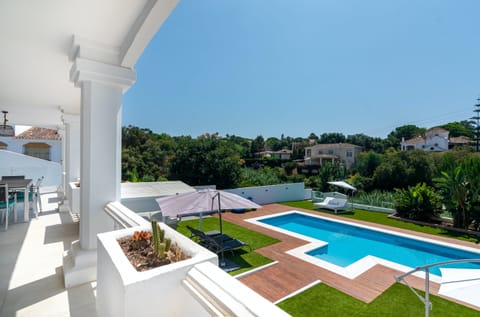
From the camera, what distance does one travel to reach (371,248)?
9.48 metres

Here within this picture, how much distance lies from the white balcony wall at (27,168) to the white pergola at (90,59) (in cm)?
1359

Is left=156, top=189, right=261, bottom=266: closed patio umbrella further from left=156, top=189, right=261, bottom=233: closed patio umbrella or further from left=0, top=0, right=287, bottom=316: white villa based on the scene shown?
left=0, top=0, right=287, bottom=316: white villa

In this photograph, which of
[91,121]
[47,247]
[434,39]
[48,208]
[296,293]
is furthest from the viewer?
[434,39]

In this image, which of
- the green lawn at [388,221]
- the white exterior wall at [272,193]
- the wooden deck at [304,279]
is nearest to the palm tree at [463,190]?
the green lawn at [388,221]

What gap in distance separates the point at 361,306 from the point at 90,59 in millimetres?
6601

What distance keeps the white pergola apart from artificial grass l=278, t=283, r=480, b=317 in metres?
4.01

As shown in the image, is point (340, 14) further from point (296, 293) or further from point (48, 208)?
point (48, 208)

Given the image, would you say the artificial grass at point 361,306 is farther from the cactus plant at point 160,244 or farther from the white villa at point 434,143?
the white villa at point 434,143

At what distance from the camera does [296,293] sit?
18.4 feet

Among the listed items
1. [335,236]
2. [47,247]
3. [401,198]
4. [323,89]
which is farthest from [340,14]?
[323,89]

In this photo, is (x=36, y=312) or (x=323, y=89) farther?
(x=323, y=89)

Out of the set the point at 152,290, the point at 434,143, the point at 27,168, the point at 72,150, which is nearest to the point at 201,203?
the point at 72,150

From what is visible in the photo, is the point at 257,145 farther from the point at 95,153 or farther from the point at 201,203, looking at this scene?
the point at 95,153

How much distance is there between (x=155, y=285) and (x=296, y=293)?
516cm
